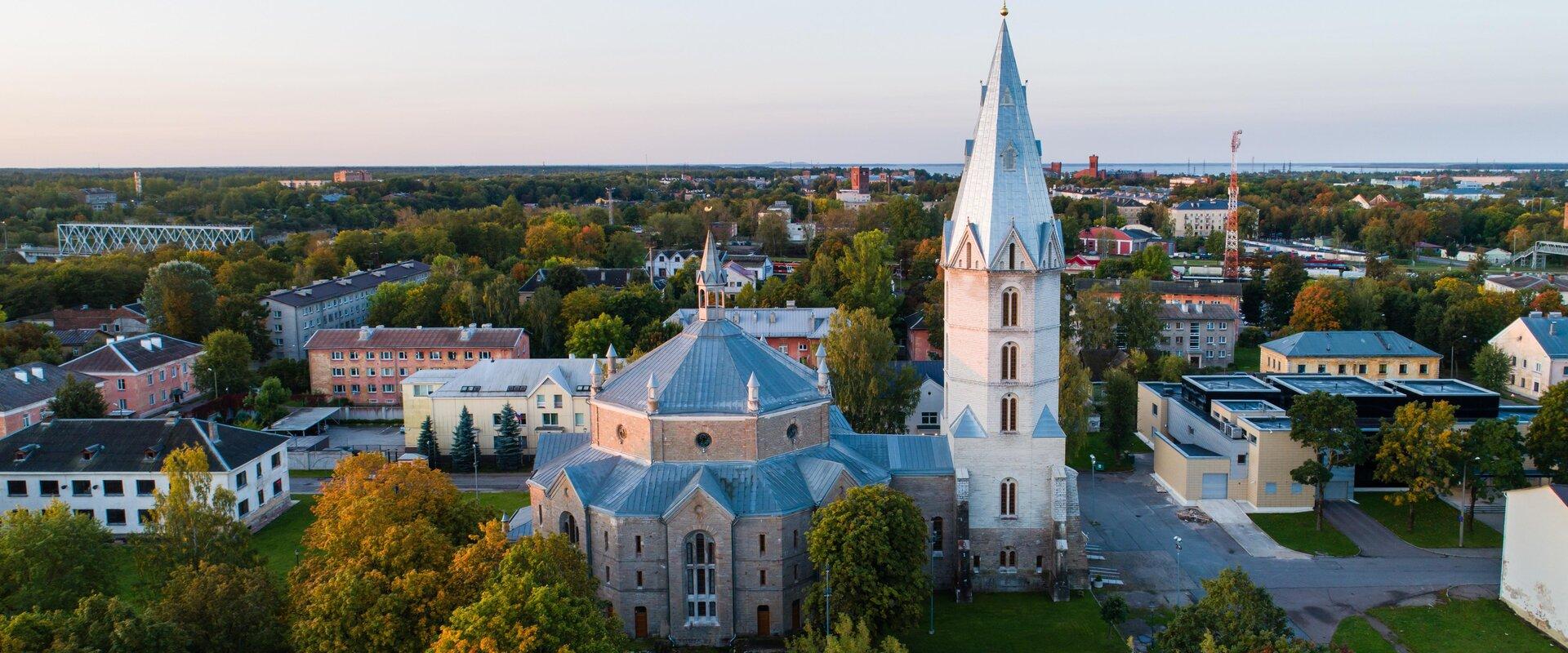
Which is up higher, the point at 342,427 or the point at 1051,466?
the point at 1051,466

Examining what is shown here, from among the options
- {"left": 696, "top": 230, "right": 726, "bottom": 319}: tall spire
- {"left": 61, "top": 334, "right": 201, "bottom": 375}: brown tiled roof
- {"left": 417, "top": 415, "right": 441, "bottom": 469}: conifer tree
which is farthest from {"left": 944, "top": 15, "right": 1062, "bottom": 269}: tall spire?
{"left": 61, "top": 334, "right": 201, "bottom": 375}: brown tiled roof

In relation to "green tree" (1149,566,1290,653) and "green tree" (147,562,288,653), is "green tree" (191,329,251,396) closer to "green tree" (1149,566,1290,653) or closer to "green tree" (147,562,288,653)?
"green tree" (147,562,288,653)

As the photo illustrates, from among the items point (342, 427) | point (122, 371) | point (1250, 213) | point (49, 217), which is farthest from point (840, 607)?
point (49, 217)

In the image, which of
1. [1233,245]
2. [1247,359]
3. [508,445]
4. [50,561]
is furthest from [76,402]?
[1233,245]

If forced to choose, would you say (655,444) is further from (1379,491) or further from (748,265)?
(748,265)

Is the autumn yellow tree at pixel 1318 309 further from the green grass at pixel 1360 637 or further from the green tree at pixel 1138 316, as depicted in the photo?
the green grass at pixel 1360 637

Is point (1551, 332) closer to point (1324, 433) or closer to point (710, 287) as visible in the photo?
point (1324, 433)
